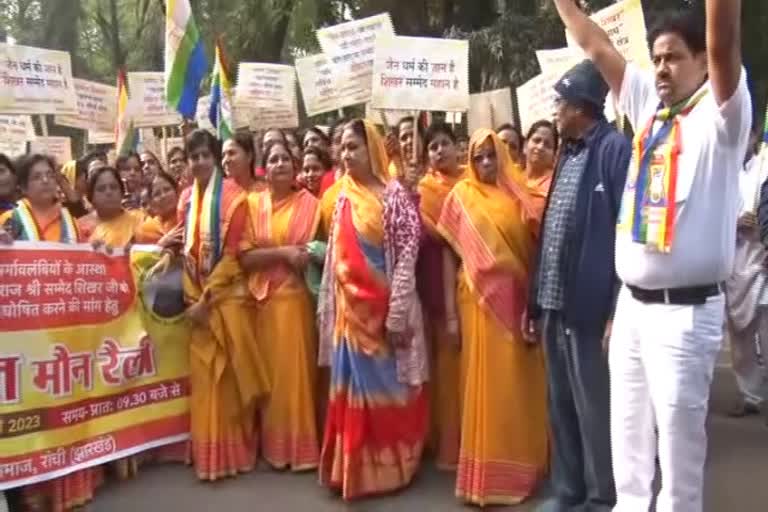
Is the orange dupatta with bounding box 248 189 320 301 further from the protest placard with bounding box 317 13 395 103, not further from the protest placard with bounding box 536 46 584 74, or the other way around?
the protest placard with bounding box 536 46 584 74

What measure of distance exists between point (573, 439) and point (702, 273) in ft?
4.14

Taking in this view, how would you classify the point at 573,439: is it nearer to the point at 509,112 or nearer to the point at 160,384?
the point at 160,384

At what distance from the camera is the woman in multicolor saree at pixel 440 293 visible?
4.29 metres

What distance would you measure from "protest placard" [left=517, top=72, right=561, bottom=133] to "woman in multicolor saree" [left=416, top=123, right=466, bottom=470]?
3.89ft

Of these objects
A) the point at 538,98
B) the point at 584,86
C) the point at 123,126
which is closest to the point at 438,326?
the point at 584,86

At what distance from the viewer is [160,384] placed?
4461 mm

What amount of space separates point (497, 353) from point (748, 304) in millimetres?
2115

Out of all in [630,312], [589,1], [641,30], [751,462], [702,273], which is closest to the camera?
[702,273]

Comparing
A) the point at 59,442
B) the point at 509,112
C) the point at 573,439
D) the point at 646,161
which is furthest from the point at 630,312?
the point at 509,112

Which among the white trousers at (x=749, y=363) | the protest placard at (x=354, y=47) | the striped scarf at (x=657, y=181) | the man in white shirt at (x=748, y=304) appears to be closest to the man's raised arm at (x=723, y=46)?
the striped scarf at (x=657, y=181)

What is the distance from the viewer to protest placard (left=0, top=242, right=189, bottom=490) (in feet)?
12.3

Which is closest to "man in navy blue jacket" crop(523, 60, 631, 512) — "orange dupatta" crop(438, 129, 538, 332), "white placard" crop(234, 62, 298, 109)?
"orange dupatta" crop(438, 129, 538, 332)

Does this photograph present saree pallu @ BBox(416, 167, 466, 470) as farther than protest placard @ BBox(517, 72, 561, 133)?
No

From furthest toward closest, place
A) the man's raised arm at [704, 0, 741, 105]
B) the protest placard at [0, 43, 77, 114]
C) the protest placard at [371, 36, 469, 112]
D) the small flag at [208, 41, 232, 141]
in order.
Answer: the protest placard at [0, 43, 77, 114]
the protest placard at [371, 36, 469, 112]
the small flag at [208, 41, 232, 141]
the man's raised arm at [704, 0, 741, 105]
